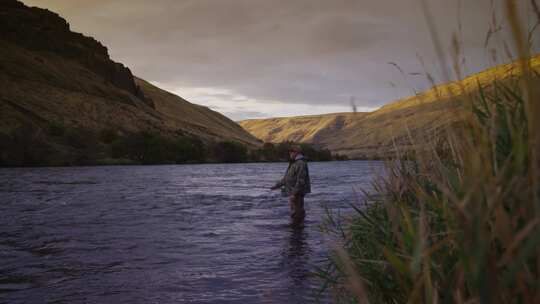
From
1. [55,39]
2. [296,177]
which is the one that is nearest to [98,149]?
[296,177]

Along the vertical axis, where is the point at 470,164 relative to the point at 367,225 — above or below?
above

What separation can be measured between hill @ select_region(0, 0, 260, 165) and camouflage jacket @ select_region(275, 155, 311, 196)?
4455cm

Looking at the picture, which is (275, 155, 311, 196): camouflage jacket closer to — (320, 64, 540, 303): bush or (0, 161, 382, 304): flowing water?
(0, 161, 382, 304): flowing water

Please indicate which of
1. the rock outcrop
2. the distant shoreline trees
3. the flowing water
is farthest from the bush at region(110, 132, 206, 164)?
the rock outcrop

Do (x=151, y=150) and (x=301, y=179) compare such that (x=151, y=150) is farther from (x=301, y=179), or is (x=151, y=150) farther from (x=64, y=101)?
(x=301, y=179)

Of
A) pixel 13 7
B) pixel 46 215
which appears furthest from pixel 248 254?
pixel 13 7

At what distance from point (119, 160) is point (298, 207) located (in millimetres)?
52413

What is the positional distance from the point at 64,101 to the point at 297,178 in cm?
8956

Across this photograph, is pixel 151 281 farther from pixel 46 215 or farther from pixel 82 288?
pixel 46 215

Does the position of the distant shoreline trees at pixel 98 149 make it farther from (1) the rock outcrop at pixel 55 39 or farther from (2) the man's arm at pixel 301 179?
(1) the rock outcrop at pixel 55 39

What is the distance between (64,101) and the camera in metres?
89.6

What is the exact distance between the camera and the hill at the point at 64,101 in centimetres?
5612

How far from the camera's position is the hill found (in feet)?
184

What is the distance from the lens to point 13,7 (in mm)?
140500
